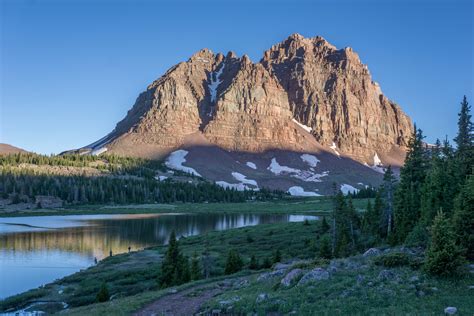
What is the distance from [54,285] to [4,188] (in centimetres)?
14491

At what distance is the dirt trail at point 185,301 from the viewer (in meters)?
23.8

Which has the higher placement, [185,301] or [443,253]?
[443,253]

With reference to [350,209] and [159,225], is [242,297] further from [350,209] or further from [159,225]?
[159,225]

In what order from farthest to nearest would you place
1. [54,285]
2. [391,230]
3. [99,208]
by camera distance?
→ [99,208] < [391,230] < [54,285]

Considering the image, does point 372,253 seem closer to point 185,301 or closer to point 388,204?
point 185,301

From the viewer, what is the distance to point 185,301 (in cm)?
2645

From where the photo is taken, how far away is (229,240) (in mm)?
72875

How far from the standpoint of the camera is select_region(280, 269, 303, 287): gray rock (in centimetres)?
2452

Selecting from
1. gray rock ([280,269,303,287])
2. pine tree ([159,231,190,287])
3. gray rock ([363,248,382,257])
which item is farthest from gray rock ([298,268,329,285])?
pine tree ([159,231,190,287])

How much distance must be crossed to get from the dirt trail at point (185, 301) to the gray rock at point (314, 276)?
5.86 meters

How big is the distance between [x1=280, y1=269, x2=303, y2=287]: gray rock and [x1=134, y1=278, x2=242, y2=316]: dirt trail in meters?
4.69

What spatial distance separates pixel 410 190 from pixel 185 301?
35461 millimetres

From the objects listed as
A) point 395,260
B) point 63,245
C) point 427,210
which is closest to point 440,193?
point 427,210

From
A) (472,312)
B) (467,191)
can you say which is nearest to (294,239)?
(467,191)
